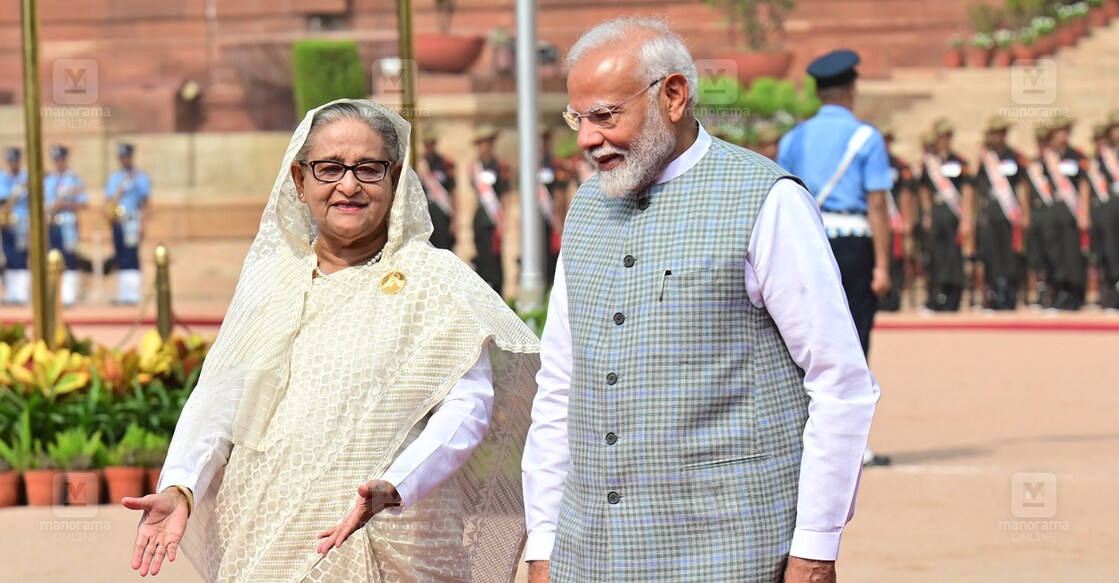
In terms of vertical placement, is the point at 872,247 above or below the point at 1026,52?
below

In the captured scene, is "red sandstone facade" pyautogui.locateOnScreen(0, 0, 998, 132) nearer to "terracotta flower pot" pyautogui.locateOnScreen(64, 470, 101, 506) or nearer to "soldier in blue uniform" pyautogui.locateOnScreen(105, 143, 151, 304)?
"soldier in blue uniform" pyautogui.locateOnScreen(105, 143, 151, 304)

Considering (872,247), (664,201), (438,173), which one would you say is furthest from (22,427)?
(438,173)

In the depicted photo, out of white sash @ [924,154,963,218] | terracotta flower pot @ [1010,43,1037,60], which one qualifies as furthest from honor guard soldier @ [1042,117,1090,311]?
terracotta flower pot @ [1010,43,1037,60]

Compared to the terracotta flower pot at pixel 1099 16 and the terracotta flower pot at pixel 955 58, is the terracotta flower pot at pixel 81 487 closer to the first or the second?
the terracotta flower pot at pixel 955 58

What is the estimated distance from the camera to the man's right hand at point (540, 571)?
3242 mm

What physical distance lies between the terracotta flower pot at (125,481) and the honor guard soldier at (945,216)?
1260 cm

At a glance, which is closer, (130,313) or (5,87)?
(130,313)

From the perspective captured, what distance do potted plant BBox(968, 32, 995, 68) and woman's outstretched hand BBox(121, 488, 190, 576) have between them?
24454 millimetres

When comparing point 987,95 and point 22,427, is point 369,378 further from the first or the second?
point 987,95

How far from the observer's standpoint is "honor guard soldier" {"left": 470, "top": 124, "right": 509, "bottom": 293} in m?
20.1

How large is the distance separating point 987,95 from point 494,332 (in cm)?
2269

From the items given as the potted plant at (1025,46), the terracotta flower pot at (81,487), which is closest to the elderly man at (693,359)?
the terracotta flower pot at (81,487)

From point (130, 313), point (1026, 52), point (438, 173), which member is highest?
point (1026, 52)

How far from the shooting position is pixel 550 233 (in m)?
20.6
